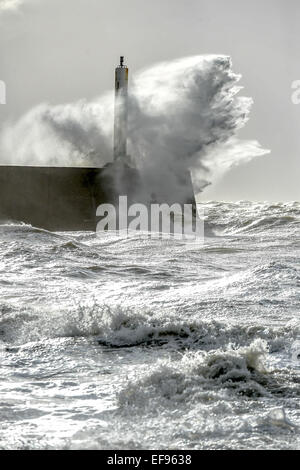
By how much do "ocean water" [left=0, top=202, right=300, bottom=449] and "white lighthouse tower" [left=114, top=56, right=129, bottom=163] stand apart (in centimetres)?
1105

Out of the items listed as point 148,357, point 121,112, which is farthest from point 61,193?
point 148,357

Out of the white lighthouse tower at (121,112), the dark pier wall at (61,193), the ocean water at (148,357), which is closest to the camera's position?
the ocean water at (148,357)

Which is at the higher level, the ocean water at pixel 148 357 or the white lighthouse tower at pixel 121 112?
the white lighthouse tower at pixel 121 112

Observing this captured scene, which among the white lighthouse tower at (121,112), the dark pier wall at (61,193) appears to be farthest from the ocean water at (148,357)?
the white lighthouse tower at (121,112)

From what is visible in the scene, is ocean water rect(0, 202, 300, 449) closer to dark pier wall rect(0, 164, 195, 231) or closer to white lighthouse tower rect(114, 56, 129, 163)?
dark pier wall rect(0, 164, 195, 231)

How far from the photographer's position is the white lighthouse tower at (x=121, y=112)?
906 inches

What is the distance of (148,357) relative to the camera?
5883 mm

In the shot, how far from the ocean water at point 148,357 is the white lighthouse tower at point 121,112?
36.2ft

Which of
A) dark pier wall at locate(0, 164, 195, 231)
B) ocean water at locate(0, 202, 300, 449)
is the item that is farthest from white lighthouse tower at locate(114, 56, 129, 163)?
ocean water at locate(0, 202, 300, 449)

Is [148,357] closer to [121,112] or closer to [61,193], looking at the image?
[61,193]

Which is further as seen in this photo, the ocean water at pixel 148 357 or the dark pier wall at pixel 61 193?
the dark pier wall at pixel 61 193

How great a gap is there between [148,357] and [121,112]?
708 inches

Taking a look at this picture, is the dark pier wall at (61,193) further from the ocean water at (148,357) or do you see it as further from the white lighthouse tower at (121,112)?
the ocean water at (148,357)

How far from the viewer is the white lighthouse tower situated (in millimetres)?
23000
